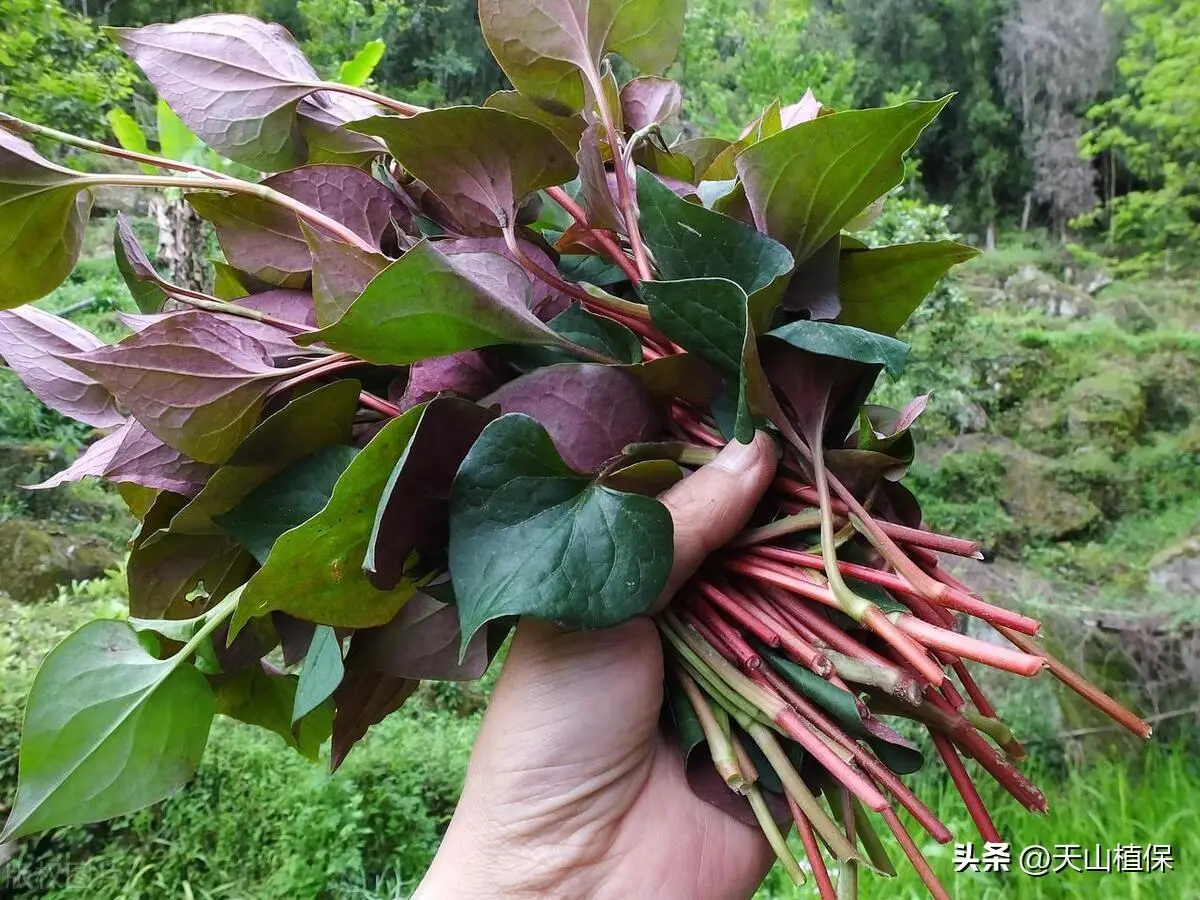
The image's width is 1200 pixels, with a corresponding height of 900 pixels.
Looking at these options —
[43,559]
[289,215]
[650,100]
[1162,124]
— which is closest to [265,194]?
[289,215]

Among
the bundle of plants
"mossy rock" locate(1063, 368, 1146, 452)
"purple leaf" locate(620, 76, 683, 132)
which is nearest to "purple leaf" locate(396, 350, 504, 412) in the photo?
the bundle of plants

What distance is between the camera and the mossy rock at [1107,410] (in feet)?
10.6

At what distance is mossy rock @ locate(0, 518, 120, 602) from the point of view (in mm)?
1955

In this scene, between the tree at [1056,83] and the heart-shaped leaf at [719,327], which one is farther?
the tree at [1056,83]

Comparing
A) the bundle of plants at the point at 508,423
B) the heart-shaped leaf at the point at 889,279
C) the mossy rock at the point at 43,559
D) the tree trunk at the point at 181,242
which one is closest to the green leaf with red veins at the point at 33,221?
the bundle of plants at the point at 508,423

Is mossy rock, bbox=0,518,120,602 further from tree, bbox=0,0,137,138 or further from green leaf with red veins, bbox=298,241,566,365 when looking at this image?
green leaf with red veins, bbox=298,241,566,365

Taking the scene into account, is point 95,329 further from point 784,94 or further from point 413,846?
point 784,94

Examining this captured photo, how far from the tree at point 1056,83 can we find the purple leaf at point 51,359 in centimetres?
718

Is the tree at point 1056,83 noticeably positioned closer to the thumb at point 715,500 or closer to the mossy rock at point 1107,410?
the mossy rock at point 1107,410

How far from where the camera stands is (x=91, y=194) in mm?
387

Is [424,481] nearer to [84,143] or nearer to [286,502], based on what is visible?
[286,502]

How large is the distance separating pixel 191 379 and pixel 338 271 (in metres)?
0.08

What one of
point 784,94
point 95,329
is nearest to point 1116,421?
point 784,94

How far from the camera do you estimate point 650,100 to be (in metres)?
0.49
